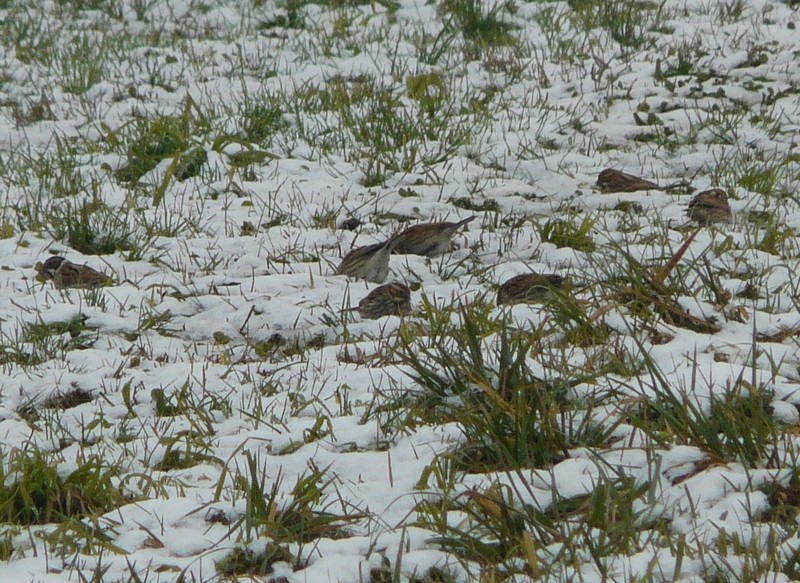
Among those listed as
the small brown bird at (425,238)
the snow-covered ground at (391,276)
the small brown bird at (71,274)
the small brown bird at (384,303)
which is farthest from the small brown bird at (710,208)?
the small brown bird at (71,274)

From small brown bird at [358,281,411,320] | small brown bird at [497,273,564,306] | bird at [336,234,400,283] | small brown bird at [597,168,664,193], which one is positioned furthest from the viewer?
small brown bird at [597,168,664,193]

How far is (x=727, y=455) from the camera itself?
2992mm

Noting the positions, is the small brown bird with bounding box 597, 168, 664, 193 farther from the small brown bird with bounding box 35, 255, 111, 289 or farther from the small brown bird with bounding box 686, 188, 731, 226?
the small brown bird with bounding box 35, 255, 111, 289

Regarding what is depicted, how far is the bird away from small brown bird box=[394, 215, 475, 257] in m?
0.21

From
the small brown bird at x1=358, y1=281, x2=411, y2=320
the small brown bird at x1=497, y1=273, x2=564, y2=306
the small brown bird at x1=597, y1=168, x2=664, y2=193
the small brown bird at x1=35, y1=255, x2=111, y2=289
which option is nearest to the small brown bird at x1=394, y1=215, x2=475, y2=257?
the small brown bird at x1=358, y1=281, x2=411, y2=320

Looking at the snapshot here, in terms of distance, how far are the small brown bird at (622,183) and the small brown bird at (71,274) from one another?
2709 millimetres

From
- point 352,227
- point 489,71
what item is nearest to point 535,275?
point 352,227

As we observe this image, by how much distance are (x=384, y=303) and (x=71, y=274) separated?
155cm

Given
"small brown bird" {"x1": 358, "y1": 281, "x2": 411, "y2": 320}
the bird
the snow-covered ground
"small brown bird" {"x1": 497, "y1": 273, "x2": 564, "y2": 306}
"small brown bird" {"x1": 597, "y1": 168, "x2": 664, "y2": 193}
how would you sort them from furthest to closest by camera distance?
1. "small brown bird" {"x1": 597, "y1": 168, "x2": 664, "y2": 193}
2. the bird
3. "small brown bird" {"x1": 358, "y1": 281, "x2": 411, "y2": 320}
4. "small brown bird" {"x1": 497, "y1": 273, "x2": 564, "y2": 306}
5. the snow-covered ground

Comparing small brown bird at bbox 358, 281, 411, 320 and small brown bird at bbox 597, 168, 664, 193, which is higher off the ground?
small brown bird at bbox 597, 168, 664, 193

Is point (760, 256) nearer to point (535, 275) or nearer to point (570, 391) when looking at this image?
point (535, 275)

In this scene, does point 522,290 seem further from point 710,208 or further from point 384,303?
point 710,208

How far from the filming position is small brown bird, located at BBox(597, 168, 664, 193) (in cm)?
591

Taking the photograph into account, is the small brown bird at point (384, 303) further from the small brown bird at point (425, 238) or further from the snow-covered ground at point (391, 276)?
the small brown bird at point (425, 238)
